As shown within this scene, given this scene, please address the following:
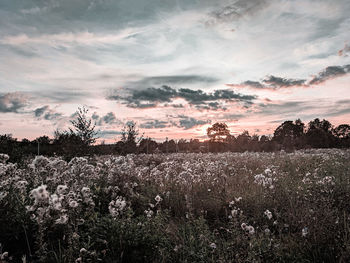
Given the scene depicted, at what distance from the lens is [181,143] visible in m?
46.1

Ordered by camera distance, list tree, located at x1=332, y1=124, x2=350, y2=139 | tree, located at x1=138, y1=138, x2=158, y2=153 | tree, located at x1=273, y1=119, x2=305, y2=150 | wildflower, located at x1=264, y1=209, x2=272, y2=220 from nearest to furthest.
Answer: wildflower, located at x1=264, y1=209, x2=272, y2=220 < tree, located at x1=138, y1=138, x2=158, y2=153 < tree, located at x1=273, y1=119, x2=305, y2=150 < tree, located at x1=332, y1=124, x2=350, y2=139

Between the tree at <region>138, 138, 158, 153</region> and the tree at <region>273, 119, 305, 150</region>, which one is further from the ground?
the tree at <region>273, 119, 305, 150</region>

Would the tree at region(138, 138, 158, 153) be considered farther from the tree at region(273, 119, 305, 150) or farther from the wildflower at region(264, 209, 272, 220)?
the tree at region(273, 119, 305, 150)

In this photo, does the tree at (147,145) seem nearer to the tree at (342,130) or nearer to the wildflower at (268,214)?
the wildflower at (268,214)

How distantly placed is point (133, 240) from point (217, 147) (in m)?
49.1

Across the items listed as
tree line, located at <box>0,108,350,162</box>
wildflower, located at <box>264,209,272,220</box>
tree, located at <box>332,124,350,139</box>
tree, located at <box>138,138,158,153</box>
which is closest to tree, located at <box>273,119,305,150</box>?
tree line, located at <box>0,108,350,162</box>

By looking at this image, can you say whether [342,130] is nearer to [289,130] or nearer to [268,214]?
[289,130]

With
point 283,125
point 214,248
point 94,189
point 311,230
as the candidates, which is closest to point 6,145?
point 94,189

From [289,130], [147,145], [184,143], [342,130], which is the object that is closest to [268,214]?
[147,145]

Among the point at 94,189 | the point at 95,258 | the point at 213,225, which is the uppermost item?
the point at 94,189

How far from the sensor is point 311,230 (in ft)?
13.5

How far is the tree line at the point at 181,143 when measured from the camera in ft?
44.2

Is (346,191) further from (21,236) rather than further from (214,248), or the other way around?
(21,236)

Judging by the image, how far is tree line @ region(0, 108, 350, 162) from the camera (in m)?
13.5
